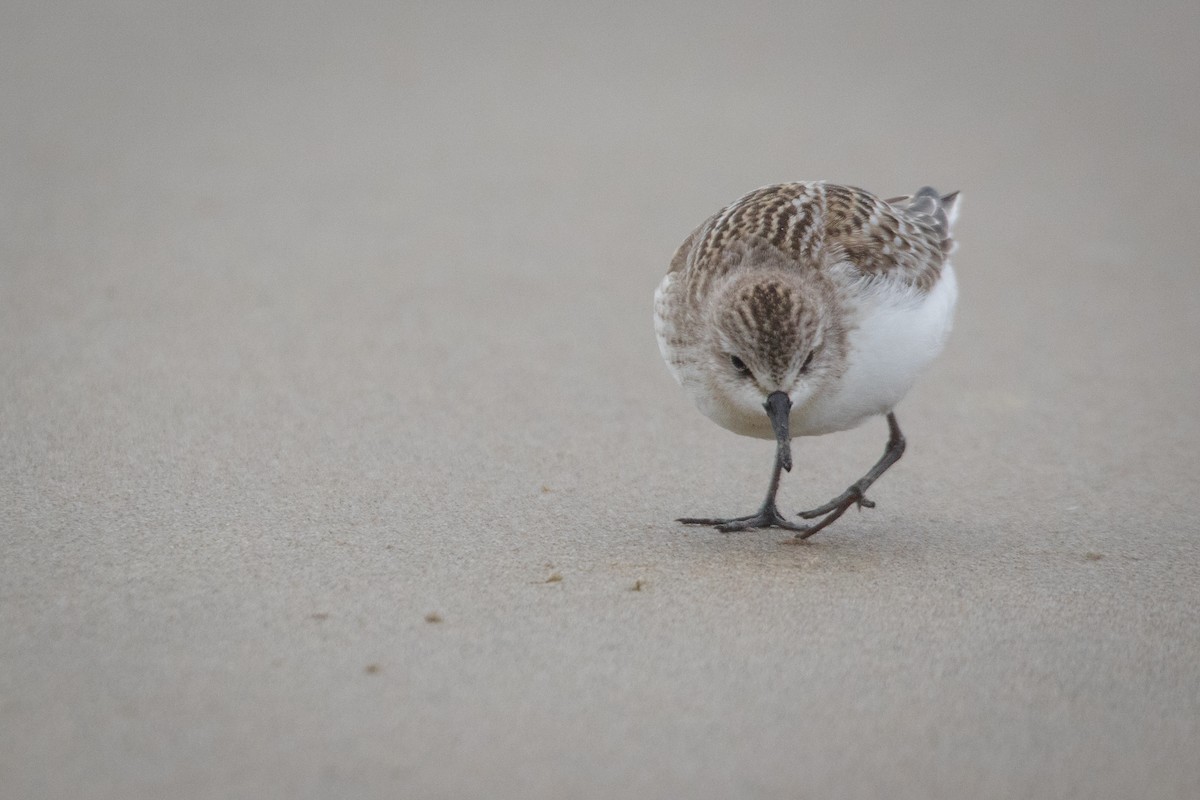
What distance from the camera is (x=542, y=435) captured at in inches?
229

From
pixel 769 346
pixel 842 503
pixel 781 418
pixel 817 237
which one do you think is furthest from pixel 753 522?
pixel 817 237

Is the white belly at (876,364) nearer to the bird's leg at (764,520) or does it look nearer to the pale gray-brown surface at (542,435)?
the bird's leg at (764,520)

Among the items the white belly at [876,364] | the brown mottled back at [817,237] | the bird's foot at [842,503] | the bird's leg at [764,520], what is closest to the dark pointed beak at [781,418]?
the white belly at [876,364]

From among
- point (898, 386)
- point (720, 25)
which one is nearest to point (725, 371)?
point (898, 386)

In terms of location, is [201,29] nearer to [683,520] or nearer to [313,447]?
[313,447]

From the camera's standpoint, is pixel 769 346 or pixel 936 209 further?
pixel 936 209

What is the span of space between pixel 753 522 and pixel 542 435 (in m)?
1.14

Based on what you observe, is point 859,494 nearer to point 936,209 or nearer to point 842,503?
point 842,503

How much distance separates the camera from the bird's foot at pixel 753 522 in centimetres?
497

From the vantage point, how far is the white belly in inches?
179

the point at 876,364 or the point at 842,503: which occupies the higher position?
the point at 876,364

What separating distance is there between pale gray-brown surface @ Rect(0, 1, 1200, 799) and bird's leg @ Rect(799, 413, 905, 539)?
12cm

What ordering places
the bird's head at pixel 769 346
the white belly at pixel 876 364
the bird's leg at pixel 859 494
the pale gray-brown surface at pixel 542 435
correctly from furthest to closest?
the bird's leg at pixel 859 494, the white belly at pixel 876 364, the bird's head at pixel 769 346, the pale gray-brown surface at pixel 542 435

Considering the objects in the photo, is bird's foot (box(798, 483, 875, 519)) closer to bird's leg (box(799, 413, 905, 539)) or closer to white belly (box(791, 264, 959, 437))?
bird's leg (box(799, 413, 905, 539))
